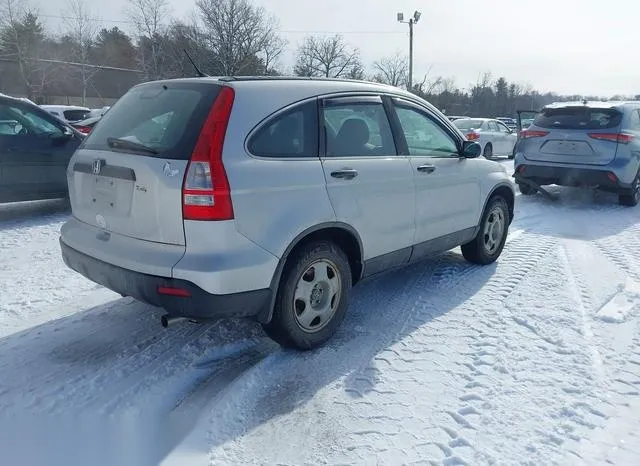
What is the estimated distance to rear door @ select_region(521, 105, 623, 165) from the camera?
7.79m

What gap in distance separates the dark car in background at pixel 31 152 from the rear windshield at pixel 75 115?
1124 centimetres

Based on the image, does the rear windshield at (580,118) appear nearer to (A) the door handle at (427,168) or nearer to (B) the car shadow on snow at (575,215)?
(B) the car shadow on snow at (575,215)

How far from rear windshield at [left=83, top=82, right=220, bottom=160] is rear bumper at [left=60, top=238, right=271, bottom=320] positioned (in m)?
0.69

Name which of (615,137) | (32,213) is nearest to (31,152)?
(32,213)

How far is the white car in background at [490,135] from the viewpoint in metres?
16.7

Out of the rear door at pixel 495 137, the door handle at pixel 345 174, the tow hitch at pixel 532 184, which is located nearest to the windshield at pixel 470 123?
the rear door at pixel 495 137

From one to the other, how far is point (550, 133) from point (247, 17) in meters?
37.3

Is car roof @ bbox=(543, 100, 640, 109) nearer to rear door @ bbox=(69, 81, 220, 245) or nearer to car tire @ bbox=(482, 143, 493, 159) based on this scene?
rear door @ bbox=(69, 81, 220, 245)

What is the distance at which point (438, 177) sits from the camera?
416cm

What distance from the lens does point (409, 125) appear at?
13.3 feet

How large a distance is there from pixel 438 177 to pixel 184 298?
7.90 ft

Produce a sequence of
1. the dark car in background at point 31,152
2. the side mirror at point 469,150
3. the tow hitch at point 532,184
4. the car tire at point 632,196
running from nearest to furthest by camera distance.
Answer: the side mirror at point 469,150
the dark car in background at point 31,152
the car tire at point 632,196
the tow hitch at point 532,184

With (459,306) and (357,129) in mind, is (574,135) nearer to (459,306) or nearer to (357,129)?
(459,306)

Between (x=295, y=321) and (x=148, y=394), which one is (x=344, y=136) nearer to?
(x=295, y=321)
